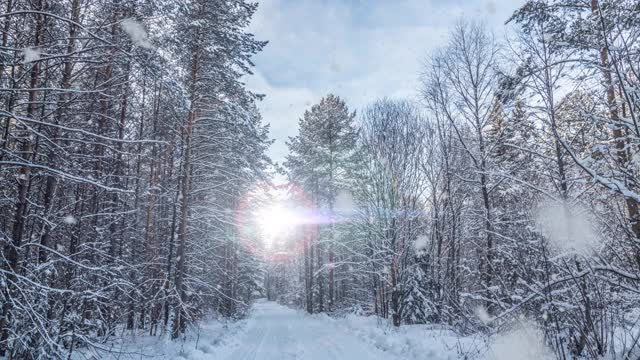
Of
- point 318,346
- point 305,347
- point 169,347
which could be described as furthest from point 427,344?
point 169,347

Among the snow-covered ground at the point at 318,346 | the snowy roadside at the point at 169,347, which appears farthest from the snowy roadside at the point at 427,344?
the snowy roadside at the point at 169,347

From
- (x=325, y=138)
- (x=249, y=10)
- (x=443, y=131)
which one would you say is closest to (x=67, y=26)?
(x=249, y=10)

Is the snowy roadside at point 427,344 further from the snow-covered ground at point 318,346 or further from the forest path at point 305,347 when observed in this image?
the forest path at point 305,347

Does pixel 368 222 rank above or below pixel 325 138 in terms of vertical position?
below

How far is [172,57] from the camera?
43.5 ft

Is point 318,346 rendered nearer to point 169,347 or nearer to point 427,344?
point 427,344

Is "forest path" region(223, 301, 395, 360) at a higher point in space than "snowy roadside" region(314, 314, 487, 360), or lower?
lower

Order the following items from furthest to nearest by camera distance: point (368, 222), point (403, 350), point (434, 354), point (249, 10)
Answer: point (368, 222)
point (249, 10)
point (403, 350)
point (434, 354)

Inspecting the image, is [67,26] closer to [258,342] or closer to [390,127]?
[258,342]

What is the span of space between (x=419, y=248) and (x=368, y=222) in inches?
138

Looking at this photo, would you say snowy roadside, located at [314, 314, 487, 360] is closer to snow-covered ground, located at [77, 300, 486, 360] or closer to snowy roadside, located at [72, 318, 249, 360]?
snow-covered ground, located at [77, 300, 486, 360]

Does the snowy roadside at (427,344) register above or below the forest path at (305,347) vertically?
above

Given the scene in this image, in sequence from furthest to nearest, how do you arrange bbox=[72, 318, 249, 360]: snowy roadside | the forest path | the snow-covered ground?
the forest path → bbox=[72, 318, 249, 360]: snowy roadside → the snow-covered ground

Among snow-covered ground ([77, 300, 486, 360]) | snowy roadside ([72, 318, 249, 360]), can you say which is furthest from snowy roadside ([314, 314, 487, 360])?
snowy roadside ([72, 318, 249, 360])
